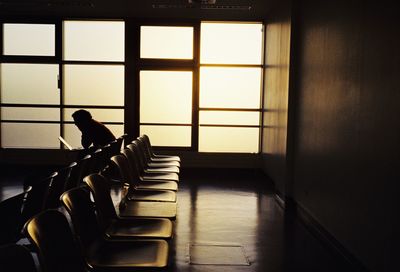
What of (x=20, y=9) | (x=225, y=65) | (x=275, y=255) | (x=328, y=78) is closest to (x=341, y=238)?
(x=275, y=255)

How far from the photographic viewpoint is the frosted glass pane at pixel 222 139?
9688 mm

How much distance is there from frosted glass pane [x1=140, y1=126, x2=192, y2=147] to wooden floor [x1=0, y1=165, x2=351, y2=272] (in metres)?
1.89

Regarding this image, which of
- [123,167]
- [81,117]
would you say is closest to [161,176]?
[123,167]

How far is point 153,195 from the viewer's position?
14.9 feet

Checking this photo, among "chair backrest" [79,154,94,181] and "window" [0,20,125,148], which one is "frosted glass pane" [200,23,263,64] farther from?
"chair backrest" [79,154,94,181]

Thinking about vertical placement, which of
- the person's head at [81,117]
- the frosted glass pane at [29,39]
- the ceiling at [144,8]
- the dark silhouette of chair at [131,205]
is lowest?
the dark silhouette of chair at [131,205]

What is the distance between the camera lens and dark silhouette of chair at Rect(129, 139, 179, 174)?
5.60 meters

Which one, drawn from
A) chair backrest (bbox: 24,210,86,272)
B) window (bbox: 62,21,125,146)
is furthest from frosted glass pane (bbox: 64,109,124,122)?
chair backrest (bbox: 24,210,86,272)

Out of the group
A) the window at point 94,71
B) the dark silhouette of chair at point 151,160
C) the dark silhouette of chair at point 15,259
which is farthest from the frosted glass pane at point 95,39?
the dark silhouette of chair at point 15,259

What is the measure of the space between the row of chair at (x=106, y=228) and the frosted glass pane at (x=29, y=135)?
5337mm

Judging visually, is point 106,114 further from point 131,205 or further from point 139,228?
point 139,228

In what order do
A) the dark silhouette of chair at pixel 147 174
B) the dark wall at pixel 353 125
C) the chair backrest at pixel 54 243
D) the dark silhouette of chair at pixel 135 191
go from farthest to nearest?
the dark silhouette of chair at pixel 147 174 → the dark silhouette of chair at pixel 135 191 → the dark wall at pixel 353 125 → the chair backrest at pixel 54 243

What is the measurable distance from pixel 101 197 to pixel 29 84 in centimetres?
728

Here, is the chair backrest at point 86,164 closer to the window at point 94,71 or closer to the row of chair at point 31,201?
the row of chair at point 31,201
